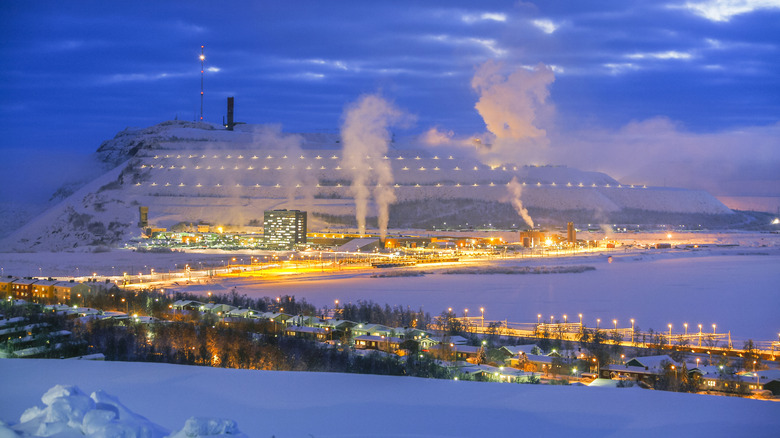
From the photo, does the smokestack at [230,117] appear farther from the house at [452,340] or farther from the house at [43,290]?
the house at [452,340]

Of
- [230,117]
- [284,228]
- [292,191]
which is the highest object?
[230,117]

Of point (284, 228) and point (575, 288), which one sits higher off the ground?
point (284, 228)

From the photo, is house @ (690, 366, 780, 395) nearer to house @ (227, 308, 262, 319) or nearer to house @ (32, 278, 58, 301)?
house @ (227, 308, 262, 319)

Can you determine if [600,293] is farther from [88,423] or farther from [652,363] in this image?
[88,423]

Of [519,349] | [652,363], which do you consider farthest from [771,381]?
[519,349]

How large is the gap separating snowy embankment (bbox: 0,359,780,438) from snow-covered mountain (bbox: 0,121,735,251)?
33.7m

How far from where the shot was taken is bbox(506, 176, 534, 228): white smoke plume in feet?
143

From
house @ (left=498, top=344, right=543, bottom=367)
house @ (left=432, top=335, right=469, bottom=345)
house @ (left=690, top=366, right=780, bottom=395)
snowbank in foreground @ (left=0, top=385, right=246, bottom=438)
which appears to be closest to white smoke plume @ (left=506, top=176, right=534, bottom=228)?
house @ (left=432, top=335, right=469, bottom=345)

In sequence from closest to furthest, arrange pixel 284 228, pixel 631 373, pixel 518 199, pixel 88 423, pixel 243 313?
pixel 88 423, pixel 631 373, pixel 243 313, pixel 284 228, pixel 518 199

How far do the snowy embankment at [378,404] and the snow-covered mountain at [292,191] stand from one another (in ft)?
110

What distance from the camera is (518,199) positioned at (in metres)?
45.8

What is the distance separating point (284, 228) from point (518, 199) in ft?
54.6

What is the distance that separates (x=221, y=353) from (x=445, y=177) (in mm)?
43341

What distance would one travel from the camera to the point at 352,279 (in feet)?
68.3
